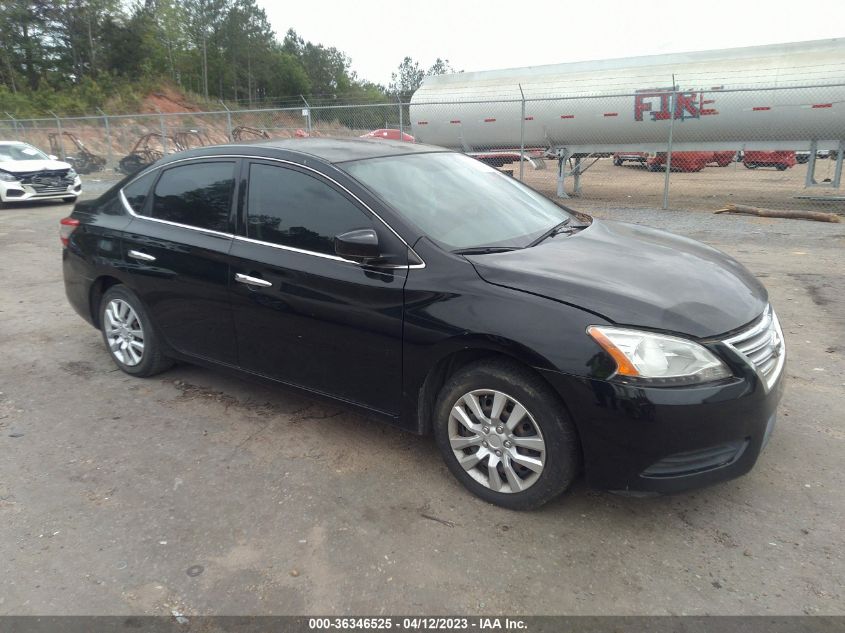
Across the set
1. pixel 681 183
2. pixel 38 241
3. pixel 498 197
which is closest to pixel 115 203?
pixel 498 197

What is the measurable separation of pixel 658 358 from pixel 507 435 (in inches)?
29.6

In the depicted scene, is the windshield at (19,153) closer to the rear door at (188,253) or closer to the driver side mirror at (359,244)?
the rear door at (188,253)

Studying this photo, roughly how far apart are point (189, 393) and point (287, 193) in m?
1.71

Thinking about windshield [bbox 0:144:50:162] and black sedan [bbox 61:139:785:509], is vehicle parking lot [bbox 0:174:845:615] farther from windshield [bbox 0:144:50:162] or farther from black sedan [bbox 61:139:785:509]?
windshield [bbox 0:144:50:162]

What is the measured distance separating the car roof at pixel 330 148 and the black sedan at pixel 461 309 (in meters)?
0.03

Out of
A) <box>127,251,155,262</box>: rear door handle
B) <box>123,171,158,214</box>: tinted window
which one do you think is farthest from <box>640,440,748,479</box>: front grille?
<box>123,171,158,214</box>: tinted window

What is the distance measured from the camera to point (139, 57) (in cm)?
5106

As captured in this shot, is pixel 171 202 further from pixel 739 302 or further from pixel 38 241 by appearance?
pixel 38 241

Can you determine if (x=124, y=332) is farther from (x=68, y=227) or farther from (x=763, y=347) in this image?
(x=763, y=347)

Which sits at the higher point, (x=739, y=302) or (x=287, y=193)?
(x=287, y=193)

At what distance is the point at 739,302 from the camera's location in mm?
2932

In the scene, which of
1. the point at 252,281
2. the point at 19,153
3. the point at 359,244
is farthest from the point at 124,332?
the point at 19,153

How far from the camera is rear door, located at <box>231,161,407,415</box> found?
3.17 m

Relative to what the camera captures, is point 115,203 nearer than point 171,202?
No
